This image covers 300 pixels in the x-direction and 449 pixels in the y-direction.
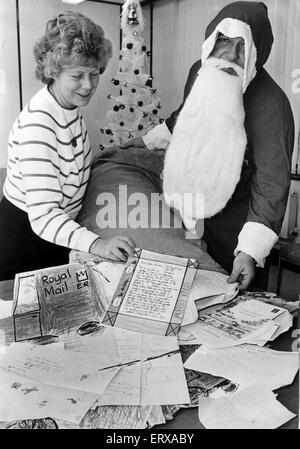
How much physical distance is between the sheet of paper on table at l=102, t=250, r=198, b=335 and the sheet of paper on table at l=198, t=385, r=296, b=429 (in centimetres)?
20

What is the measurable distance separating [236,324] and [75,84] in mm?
615

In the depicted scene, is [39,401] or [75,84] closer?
[39,401]

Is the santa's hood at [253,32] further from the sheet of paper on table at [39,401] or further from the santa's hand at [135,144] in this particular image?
the sheet of paper on table at [39,401]

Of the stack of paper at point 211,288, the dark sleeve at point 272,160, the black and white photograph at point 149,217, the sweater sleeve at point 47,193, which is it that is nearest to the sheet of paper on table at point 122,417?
the black and white photograph at point 149,217

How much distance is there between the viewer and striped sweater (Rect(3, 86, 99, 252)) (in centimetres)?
98

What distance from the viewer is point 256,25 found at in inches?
41.6

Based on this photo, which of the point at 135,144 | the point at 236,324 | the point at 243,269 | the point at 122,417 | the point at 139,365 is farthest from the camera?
the point at 135,144

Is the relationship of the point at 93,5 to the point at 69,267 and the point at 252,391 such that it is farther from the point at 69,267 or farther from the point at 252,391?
the point at 252,391

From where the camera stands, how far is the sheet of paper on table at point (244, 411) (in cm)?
62

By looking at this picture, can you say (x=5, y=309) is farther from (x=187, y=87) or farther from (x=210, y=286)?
(x=187, y=87)

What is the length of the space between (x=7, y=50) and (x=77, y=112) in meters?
0.21

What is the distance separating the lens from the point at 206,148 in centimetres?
117

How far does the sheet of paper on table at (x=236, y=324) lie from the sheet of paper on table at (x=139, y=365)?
0.07m

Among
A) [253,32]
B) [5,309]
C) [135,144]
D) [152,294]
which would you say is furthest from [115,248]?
[253,32]
